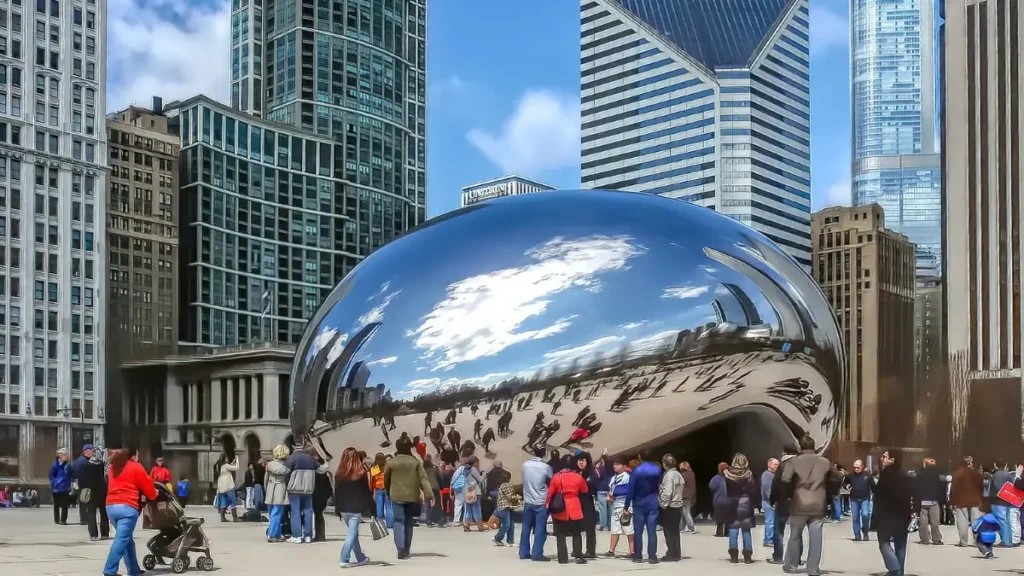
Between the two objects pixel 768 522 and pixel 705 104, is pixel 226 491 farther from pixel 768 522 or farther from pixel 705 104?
pixel 705 104

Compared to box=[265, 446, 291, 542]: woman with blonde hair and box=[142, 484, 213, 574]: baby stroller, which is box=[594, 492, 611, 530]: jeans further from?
box=[142, 484, 213, 574]: baby stroller

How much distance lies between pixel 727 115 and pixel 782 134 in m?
10.0

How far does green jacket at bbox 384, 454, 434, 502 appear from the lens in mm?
15320

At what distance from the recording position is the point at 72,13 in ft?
327

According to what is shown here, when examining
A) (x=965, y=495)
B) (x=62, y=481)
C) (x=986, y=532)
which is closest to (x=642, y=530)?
(x=986, y=532)

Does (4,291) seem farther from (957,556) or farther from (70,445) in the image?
(957,556)

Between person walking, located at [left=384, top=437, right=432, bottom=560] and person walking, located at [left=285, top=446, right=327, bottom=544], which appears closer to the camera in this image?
person walking, located at [left=384, top=437, right=432, bottom=560]

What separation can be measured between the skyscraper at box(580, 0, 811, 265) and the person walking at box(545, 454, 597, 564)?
151868 mm

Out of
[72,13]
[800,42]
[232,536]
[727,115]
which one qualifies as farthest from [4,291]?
[800,42]

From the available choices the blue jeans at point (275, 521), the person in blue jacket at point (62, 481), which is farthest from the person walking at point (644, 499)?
the person in blue jacket at point (62, 481)

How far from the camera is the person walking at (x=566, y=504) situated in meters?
15.0

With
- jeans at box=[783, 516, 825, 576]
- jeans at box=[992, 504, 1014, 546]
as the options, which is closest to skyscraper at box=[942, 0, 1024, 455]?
jeans at box=[992, 504, 1014, 546]

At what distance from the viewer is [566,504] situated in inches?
595

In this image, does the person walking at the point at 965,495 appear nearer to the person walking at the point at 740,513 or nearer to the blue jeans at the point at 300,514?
the person walking at the point at 740,513
